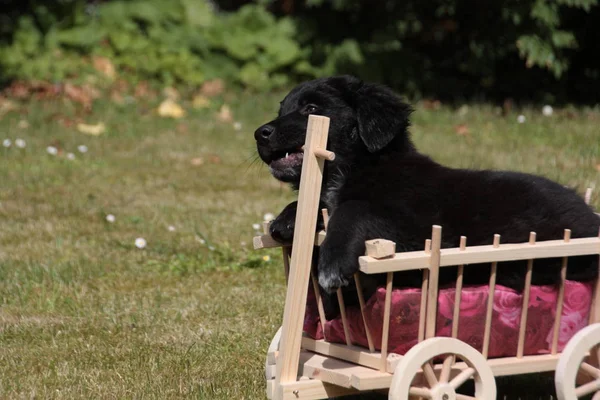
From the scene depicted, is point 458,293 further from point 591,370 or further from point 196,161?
point 196,161

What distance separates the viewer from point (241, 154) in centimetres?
793

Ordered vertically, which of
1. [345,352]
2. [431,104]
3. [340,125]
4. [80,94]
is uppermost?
[340,125]

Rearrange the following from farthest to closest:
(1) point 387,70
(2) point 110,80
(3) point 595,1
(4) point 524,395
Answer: (2) point 110,80 < (1) point 387,70 < (3) point 595,1 < (4) point 524,395

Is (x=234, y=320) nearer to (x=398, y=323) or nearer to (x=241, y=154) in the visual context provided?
(x=398, y=323)

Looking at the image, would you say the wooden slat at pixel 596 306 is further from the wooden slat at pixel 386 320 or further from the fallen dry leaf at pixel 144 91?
the fallen dry leaf at pixel 144 91

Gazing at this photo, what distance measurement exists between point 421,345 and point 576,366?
1.80 feet

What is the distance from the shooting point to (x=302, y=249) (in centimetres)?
283

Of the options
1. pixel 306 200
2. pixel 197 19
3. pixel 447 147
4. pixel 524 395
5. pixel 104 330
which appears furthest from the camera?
pixel 197 19

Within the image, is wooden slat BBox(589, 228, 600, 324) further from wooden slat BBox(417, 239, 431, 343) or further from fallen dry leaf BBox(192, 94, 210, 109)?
fallen dry leaf BBox(192, 94, 210, 109)

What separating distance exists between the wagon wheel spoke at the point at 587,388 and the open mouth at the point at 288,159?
1195 mm

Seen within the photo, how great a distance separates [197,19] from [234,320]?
7.93m

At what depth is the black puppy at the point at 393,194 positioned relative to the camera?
286cm

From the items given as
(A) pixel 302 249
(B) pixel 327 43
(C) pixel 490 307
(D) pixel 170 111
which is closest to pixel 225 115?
(D) pixel 170 111

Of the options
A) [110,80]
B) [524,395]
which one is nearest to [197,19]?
[110,80]
